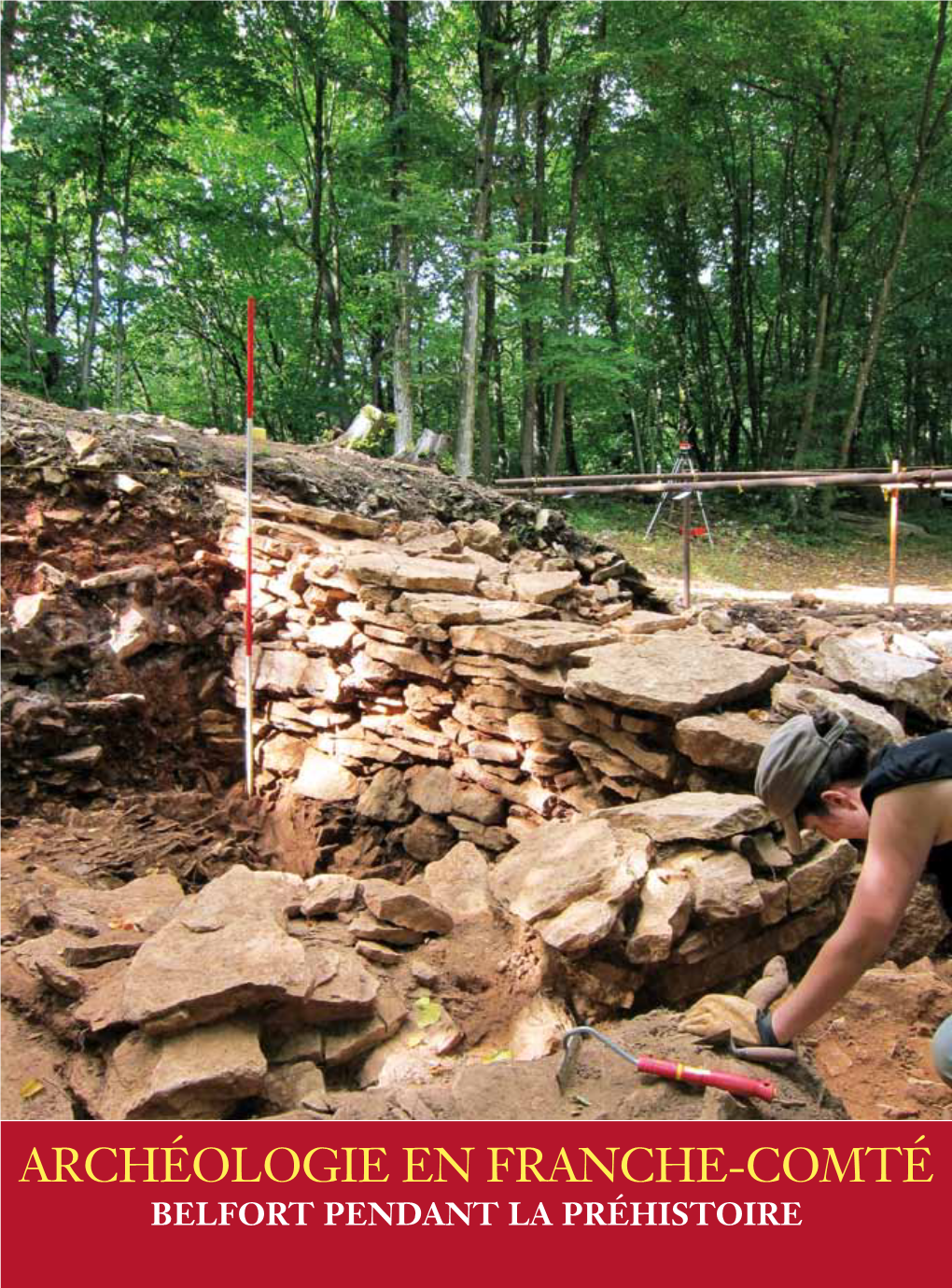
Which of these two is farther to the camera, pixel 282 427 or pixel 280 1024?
pixel 282 427

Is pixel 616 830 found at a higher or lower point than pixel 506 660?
lower

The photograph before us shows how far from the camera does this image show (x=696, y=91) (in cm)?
1423

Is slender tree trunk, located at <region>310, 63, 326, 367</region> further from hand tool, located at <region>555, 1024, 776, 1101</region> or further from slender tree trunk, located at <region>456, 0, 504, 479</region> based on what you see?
hand tool, located at <region>555, 1024, 776, 1101</region>

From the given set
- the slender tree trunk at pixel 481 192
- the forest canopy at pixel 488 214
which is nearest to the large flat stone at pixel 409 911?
the slender tree trunk at pixel 481 192

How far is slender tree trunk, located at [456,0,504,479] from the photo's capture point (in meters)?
10.8

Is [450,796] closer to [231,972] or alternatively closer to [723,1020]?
[231,972]

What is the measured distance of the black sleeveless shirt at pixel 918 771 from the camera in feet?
5.62

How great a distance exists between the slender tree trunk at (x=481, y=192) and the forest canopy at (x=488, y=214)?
4 cm

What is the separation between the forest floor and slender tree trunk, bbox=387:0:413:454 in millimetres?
3868

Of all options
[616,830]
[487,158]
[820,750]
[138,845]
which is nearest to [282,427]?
[487,158]

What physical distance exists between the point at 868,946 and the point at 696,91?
16732 mm

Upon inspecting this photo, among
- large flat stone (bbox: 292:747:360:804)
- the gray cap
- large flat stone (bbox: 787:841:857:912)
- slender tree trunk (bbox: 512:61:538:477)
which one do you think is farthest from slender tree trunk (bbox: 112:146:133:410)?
the gray cap

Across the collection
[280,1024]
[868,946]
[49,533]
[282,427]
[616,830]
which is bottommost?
[280,1024]

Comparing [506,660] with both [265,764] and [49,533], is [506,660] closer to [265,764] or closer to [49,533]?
[265,764]
